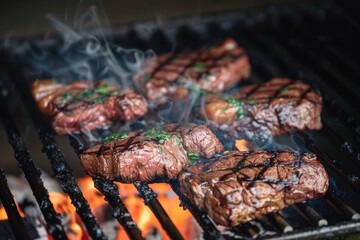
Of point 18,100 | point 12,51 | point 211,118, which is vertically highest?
point 12,51

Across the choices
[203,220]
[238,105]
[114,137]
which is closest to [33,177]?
[114,137]

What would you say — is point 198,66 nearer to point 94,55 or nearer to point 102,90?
point 102,90

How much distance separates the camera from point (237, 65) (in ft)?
16.6

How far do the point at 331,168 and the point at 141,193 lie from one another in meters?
1.46

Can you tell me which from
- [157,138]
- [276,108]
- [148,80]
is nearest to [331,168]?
[276,108]

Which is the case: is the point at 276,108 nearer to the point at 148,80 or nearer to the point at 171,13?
the point at 148,80

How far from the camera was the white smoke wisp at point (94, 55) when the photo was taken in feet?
17.0

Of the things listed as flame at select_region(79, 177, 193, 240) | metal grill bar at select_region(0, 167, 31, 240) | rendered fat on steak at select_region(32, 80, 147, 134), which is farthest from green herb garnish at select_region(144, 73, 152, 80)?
metal grill bar at select_region(0, 167, 31, 240)

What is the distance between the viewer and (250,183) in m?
3.49

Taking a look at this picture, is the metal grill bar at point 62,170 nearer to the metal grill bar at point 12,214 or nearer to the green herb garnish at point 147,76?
the metal grill bar at point 12,214

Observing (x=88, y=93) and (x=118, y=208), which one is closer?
(x=118, y=208)

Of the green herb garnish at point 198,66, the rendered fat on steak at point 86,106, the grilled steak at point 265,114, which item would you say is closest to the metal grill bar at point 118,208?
the rendered fat on steak at point 86,106

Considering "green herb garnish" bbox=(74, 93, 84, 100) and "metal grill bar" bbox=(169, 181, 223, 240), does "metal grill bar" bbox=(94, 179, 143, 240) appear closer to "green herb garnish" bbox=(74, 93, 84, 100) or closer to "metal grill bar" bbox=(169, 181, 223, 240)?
"metal grill bar" bbox=(169, 181, 223, 240)

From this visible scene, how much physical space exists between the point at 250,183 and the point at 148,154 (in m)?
0.76
